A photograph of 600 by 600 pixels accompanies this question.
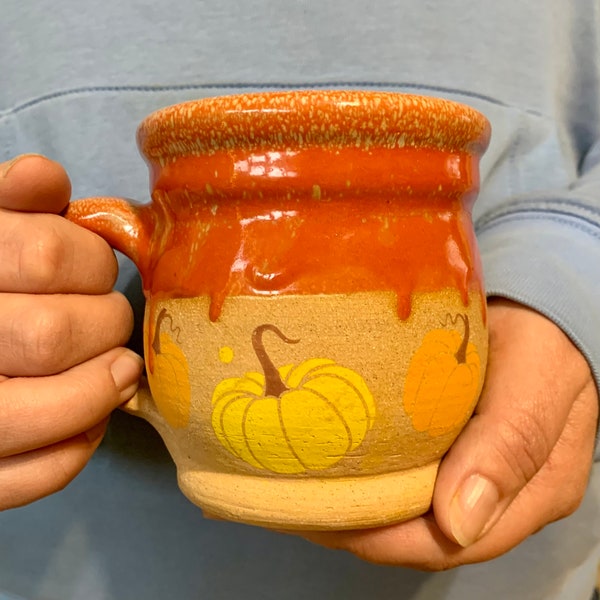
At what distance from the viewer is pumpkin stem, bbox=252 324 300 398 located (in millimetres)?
330

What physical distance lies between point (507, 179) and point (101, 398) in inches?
16.2

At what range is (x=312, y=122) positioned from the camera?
0.31 meters

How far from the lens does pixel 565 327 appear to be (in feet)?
1.45

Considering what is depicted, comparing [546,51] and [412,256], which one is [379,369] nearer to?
[412,256]

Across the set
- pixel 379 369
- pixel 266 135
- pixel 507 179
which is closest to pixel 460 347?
pixel 379 369

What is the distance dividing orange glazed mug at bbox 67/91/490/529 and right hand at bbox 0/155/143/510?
0.05 m

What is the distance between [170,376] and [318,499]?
0.11 metres

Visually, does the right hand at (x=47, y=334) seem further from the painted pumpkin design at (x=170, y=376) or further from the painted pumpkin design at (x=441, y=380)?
the painted pumpkin design at (x=441, y=380)

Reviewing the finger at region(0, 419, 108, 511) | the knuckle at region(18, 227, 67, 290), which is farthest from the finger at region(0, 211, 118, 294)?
the finger at region(0, 419, 108, 511)

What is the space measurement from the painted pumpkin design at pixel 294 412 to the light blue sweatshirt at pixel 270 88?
18cm

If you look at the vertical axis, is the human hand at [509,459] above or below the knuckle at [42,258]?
below

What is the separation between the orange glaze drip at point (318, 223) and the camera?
324mm

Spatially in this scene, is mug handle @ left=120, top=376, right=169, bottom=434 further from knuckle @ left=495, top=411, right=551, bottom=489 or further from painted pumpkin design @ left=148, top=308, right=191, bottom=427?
knuckle @ left=495, top=411, right=551, bottom=489

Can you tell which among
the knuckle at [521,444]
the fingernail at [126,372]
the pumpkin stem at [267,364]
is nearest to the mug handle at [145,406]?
the fingernail at [126,372]
